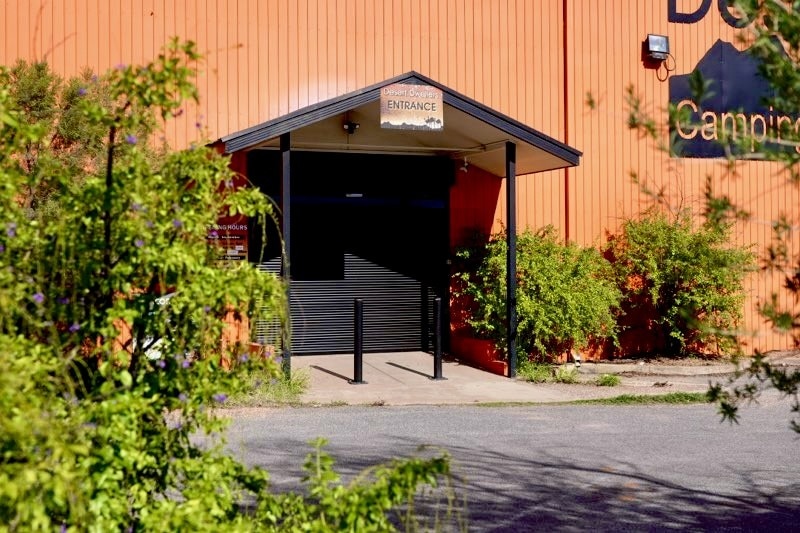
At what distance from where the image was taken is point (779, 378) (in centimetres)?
378

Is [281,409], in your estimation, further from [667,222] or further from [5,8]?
[667,222]

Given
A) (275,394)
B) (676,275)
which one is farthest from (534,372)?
(275,394)

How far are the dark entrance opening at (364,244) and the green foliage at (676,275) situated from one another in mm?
3252

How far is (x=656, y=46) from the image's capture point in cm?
1752

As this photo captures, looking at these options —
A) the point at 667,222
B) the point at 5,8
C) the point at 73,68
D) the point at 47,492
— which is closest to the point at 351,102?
the point at 73,68

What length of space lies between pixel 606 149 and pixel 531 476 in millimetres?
10621

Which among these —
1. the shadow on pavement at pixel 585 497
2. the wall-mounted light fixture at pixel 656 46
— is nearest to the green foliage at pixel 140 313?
the shadow on pavement at pixel 585 497

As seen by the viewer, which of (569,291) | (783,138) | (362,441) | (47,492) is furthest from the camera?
(569,291)

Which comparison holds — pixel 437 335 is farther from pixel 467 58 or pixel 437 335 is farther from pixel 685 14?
pixel 685 14

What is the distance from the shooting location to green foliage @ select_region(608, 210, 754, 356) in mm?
16438

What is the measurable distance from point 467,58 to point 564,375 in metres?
5.65

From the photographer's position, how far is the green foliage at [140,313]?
3367mm

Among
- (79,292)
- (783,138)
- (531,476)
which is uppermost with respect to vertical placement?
(783,138)

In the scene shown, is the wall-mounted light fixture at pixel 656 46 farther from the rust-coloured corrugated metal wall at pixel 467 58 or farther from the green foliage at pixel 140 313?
the green foliage at pixel 140 313
